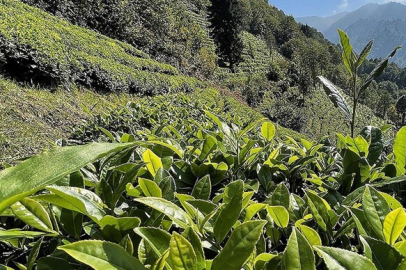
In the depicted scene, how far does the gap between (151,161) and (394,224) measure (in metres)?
0.56

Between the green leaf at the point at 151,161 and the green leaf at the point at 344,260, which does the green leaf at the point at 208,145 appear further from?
the green leaf at the point at 344,260

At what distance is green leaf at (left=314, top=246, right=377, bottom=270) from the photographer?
463 millimetres

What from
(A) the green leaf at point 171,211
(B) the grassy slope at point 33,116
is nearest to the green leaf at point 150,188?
(A) the green leaf at point 171,211

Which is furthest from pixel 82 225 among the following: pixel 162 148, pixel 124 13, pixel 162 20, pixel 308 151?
pixel 162 20

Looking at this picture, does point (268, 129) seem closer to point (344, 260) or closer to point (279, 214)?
point (279, 214)

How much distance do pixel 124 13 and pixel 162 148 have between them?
20621 mm

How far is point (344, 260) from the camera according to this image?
47cm

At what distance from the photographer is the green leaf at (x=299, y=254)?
0.45 metres

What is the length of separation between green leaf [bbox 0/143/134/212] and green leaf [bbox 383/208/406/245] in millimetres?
456

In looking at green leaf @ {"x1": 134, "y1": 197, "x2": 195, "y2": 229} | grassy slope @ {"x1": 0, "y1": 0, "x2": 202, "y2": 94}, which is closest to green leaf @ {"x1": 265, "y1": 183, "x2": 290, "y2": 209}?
green leaf @ {"x1": 134, "y1": 197, "x2": 195, "y2": 229}

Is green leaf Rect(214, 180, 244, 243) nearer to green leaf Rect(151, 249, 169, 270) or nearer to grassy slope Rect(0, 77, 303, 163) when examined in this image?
green leaf Rect(151, 249, 169, 270)

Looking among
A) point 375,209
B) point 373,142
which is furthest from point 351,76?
point 375,209

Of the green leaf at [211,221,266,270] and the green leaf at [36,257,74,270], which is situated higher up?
the green leaf at [211,221,266,270]

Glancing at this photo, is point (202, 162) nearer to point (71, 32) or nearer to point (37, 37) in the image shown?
point (37, 37)
